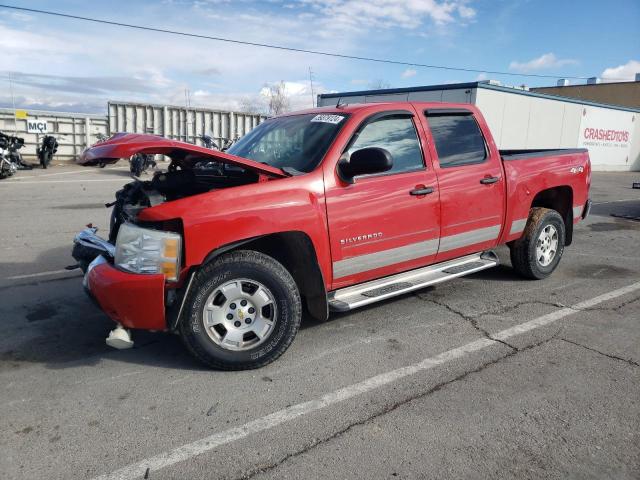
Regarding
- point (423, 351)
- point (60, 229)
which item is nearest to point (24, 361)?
point (423, 351)

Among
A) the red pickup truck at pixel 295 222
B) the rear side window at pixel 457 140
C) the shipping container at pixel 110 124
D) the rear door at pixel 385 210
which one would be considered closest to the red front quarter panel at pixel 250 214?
the red pickup truck at pixel 295 222

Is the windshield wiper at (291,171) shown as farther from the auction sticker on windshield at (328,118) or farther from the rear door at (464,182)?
the rear door at (464,182)

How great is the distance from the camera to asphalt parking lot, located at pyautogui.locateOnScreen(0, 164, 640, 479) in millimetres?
2586

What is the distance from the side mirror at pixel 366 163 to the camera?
362 cm

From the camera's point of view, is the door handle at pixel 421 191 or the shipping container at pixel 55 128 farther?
the shipping container at pixel 55 128

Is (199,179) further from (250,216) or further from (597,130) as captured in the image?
(597,130)

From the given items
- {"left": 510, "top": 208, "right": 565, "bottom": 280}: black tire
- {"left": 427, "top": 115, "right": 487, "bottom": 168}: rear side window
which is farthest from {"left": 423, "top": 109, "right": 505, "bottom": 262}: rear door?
Answer: {"left": 510, "top": 208, "right": 565, "bottom": 280}: black tire

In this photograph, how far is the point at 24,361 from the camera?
3643 millimetres

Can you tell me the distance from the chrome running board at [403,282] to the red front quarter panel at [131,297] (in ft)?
Result: 4.26

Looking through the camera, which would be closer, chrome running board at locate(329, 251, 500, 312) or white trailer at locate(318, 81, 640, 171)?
chrome running board at locate(329, 251, 500, 312)

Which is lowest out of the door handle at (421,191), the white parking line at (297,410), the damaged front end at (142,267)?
the white parking line at (297,410)

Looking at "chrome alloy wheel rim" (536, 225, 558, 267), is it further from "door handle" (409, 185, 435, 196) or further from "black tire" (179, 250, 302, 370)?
"black tire" (179, 250, 302, 370)

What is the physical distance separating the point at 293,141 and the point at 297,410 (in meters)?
2.23

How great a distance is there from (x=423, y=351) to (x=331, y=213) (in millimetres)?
1271
